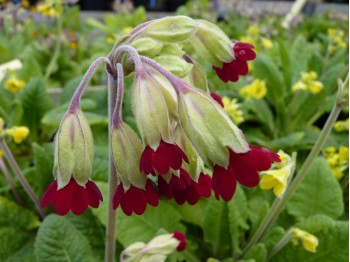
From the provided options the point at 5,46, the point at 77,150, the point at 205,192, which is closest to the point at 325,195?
the point at 205,192

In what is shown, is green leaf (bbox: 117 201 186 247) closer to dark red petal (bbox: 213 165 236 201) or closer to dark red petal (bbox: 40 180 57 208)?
dark red petal (bbox: 40 180 57 208)

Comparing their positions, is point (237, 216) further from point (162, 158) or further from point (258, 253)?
point (162, 158)

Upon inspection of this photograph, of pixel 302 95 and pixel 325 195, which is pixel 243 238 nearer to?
pixel 325 195

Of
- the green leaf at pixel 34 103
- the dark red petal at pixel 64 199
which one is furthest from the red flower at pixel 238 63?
the green leaf at pixel 34 103

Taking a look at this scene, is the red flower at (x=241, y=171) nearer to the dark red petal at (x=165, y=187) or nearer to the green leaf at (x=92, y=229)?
the dark red petal at (x=165, y=187)

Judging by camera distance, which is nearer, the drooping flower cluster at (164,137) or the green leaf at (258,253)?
the drooping flower cluster at (164,137)
